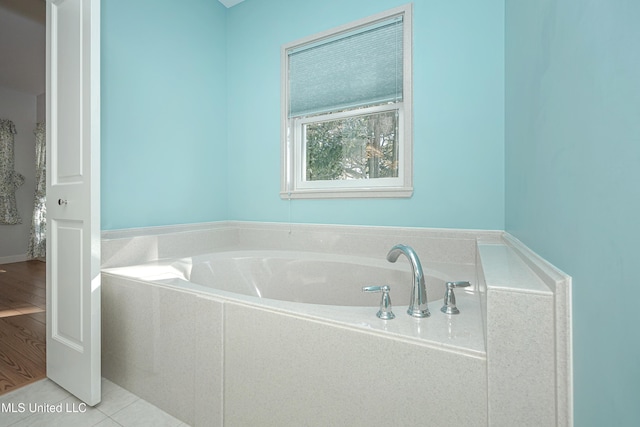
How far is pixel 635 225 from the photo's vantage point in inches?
15.7

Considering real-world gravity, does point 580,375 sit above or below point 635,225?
below

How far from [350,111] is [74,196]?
167 centimetres

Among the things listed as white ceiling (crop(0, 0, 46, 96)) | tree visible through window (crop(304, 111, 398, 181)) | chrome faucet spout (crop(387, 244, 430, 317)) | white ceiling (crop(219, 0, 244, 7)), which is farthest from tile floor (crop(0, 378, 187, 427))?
white ceiling (crop(0, 0, 46, 96))

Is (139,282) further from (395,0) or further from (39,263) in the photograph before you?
(39,263)

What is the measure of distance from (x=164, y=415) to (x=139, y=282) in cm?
60

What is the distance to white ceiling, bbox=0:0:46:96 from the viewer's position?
9.00 feet

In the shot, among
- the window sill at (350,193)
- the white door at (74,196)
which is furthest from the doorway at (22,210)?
the window sill at (350,193)

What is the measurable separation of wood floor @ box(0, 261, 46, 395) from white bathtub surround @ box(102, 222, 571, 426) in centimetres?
45

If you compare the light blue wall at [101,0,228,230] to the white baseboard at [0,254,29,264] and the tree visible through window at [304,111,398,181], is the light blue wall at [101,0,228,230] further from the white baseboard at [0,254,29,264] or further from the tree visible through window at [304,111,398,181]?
the white baseboard at [0,254,29,264]

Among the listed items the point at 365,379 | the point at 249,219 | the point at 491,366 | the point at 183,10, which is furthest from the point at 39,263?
the point at 491,366

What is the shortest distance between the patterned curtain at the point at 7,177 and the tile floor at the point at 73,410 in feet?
14.7

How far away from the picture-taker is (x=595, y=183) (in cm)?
52

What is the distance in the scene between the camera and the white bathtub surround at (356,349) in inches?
27.3

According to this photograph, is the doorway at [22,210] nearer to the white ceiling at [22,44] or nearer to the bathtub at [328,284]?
the white ceiling at [22,44]
